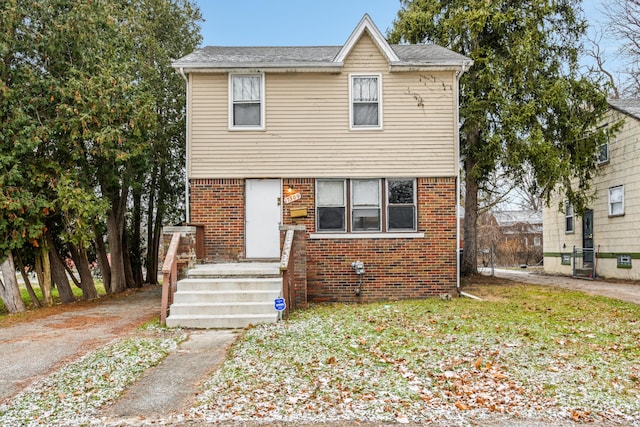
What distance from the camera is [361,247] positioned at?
1138 cm

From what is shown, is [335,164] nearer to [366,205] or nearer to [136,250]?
[366,205]

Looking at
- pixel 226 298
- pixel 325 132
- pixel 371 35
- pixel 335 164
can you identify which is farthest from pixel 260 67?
pixel 226 298

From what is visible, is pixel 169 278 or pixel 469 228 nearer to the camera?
pixel 169 278

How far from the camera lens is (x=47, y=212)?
1109cm

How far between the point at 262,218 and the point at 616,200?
1217cm

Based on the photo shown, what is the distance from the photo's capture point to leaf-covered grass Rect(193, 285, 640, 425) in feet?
14.5

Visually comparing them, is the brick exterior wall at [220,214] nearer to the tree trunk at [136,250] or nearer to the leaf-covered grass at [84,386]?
the leaf-covered grass at [84,386]

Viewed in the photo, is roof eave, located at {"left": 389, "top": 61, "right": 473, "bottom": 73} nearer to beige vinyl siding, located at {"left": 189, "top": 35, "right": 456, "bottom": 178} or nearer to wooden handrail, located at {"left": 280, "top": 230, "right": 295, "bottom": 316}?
beige vinyl siding, located at {"left": 189, "top": 35, "right": 456, "bottom": 178}

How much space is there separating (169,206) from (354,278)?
28.3ft

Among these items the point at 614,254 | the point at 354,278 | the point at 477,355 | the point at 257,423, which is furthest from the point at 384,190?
the point at 614,254

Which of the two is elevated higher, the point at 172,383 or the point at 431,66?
the point at 431,66

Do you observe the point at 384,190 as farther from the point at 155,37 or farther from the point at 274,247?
the point at 155,37

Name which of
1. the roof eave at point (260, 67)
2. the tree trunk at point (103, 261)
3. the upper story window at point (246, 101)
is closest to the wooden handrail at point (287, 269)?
the upper story window at point (246, 101)

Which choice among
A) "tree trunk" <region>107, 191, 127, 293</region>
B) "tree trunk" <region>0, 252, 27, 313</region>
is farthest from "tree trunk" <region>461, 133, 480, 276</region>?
"tree trunk" <region>0, 252, 27, 313</region>
